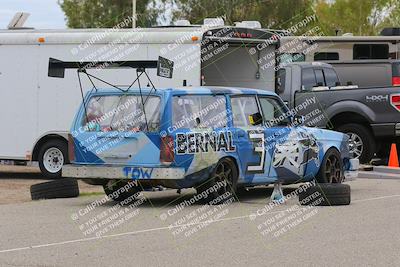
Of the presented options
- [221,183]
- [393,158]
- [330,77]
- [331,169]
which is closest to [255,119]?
[221,183]

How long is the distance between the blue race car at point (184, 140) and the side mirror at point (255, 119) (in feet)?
0.06

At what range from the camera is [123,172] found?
12023 millimetres

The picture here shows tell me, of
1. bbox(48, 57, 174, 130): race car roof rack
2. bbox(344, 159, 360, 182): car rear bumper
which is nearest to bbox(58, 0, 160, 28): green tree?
bbox(344, 159, 360, 182): car rear bumper

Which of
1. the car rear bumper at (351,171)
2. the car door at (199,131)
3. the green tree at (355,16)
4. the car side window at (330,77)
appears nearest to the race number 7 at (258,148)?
the car door at (199,131)

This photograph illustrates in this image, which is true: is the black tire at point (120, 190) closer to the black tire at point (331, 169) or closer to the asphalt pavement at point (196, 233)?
the asphalt pavement at point (196, 233)

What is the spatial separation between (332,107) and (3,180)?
7100 mm

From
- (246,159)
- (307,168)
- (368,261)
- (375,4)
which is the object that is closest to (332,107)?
(307,168)

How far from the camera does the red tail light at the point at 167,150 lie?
11812mm

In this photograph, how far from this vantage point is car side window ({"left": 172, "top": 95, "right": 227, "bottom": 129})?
12.1 meters

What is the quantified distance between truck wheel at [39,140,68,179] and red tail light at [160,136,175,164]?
5949 mm

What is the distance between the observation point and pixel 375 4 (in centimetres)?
4850

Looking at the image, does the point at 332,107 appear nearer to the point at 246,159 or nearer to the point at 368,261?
the point at 246,159

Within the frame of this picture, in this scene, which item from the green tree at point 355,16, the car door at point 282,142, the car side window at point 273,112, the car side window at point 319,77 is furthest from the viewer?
the green tree at point 355,16

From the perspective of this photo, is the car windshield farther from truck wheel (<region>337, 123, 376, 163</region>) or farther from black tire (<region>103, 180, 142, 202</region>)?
truck wheel (<region>337, 123, 376, 163</region>)
